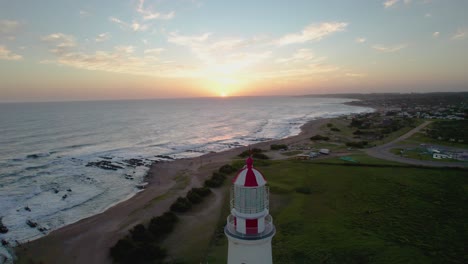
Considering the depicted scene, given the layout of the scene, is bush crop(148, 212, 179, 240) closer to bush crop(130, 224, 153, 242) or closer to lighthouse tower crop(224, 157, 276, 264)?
bush crop(130, 224, 153, 242)

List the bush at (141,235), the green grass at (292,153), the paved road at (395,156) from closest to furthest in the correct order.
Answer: the bush at (141,235) < the paved road at (395,156) < the green grass at (292,153)

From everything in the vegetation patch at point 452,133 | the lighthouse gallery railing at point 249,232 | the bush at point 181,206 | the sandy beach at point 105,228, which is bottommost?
the sandy beach at point 105,228

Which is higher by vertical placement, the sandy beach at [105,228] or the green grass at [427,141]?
the green grass at [427,141]

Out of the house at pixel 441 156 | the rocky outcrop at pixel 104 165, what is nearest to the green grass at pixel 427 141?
the house at pixel 441 156

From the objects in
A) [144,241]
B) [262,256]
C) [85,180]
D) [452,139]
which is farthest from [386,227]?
[452,139]

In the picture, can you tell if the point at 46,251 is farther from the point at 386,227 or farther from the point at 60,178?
the point at 386,227

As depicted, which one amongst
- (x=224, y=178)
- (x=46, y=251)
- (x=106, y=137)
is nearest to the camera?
(x=46, y=251)

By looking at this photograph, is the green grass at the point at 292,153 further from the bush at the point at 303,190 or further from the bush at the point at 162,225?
the bush at the point at 162,225
